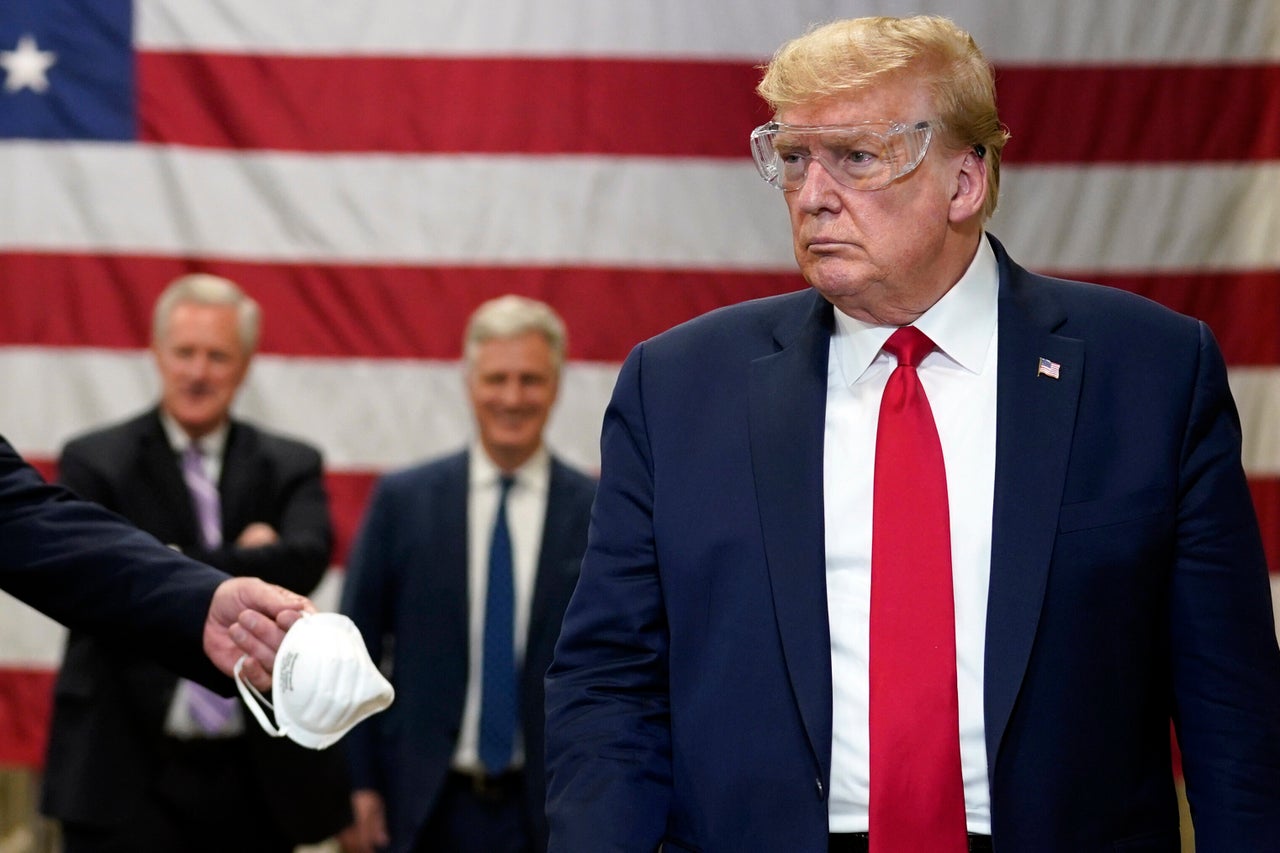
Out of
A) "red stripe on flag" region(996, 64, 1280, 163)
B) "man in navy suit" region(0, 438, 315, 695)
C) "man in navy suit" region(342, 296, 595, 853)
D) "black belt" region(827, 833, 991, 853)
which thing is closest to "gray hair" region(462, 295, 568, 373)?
"man in navy suit" region(342, 296, 595, 853)

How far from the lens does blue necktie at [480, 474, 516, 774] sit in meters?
3.56

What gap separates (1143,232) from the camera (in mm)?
4484

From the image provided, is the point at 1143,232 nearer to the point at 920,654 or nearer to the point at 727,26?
the point at 727,26

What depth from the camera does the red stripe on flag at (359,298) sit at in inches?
179

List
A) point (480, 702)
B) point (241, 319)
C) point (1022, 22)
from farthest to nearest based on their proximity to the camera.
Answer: point (1022, 22) → point (241, 319) → point (480, 702)

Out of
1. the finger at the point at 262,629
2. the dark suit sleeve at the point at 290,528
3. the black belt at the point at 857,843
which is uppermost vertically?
the dark suit sleeve at the point at 290,528

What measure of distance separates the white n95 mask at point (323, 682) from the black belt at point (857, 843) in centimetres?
53

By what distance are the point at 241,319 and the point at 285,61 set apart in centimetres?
97

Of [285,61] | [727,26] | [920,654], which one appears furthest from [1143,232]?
[920,654]

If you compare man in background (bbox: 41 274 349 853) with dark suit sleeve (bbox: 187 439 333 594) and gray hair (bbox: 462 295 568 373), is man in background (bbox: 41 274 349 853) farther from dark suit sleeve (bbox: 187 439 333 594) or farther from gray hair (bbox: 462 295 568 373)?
gray hair (bbox: 462 295 568 373)

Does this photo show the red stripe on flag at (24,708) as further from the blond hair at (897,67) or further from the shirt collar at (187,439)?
the blond hair at (897,67)

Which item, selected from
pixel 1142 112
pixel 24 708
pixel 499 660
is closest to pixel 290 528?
pixel 499 660

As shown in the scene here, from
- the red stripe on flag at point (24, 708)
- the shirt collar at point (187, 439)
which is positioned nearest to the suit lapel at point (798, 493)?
the shirt collar at point (187, 439)

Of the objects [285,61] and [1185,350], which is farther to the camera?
[285,61]
